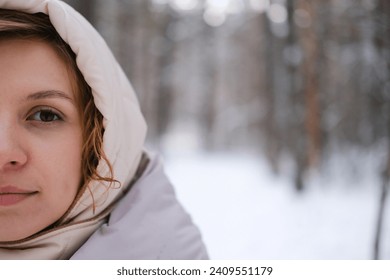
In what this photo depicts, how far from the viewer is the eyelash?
3.00 feet

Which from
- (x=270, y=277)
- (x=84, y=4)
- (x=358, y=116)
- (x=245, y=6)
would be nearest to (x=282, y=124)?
(x=358, y=116)

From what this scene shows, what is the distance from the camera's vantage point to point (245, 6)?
8750 millimetres

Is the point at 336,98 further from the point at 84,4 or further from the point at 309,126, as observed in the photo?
the point at 84,4

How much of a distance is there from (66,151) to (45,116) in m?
0.11

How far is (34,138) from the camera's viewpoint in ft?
2.91

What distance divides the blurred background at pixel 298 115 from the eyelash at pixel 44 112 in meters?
1.71

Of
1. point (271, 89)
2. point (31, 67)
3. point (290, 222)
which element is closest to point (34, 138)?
point (31, 67)

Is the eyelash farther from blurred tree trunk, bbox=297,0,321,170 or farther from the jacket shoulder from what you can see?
blurred tree trunk, bbox=297,0,321,170

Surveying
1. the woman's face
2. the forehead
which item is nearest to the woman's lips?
the woman's face

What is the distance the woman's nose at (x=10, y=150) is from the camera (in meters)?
0.83

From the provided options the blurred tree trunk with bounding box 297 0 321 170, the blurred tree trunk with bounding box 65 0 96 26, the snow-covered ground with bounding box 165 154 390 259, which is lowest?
the snow-covered ground with bounding box 165 154 390 259

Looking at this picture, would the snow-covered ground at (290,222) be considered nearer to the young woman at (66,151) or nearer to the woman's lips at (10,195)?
the young woman at (66,151)

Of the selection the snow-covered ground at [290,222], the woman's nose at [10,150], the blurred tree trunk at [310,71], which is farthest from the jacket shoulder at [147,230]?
the blurred tree trunk at [310,71]

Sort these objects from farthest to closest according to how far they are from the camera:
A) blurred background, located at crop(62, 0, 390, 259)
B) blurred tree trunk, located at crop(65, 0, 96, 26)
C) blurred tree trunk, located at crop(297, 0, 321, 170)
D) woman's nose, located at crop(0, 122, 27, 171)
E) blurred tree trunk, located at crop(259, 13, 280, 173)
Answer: blurred tree trunk, located at crop(259, 13, 280, 173) < blurred tree trunk, located at crop(297, 0, 321, 170) < blurred background, located at crop(62, 0, 390, 259) < blurred tree trunk, located at crop(65, 0, 96, 26) < woman's nose, located at crop(0, 122, 27, 171)
